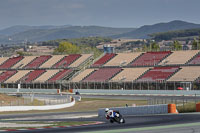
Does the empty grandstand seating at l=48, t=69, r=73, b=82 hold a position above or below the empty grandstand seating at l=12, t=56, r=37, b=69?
below

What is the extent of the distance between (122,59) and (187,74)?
23880mm

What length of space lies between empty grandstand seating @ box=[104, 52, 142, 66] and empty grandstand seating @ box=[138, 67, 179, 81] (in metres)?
11.3

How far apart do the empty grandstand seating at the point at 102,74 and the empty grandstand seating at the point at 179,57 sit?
31.3 feet

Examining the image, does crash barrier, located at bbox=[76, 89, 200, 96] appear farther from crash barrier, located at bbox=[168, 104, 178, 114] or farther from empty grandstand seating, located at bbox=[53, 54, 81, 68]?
crash barrier, located at bbox=[168, 104, 178, 114]

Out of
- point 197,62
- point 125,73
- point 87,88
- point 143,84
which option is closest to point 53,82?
point 87,88

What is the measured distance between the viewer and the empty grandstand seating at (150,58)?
94.1 meters

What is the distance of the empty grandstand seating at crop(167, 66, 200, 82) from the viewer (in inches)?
3070

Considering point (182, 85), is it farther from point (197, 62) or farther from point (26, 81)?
point (26, 81)

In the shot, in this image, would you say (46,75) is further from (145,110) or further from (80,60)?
(145,110)

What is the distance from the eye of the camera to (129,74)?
89750 mm

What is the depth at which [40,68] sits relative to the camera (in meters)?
112

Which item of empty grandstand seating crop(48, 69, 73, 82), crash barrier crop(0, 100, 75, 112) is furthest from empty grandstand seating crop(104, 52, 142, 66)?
crash barrier crop(0, 100, 75, 112)

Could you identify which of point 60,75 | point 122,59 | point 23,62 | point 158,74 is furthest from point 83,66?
point 158,74

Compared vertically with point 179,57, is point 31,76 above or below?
below
